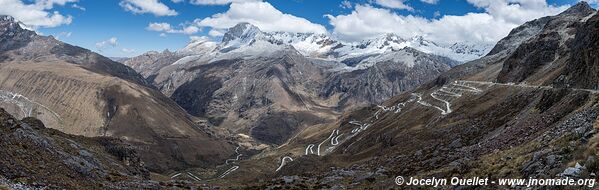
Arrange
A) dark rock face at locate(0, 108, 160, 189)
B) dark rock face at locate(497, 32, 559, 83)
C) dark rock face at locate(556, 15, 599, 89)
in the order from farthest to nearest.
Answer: dark rock face at locate(497, 32, 559, 83)
dark rock face at locate(556, 15, 599, 89)
dark rock face at locate(0, 108, 160, 189)

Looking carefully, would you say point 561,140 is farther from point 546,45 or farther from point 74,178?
point 546,45

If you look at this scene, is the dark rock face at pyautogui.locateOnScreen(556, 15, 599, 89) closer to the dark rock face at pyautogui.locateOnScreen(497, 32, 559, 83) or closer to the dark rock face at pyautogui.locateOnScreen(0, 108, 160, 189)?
the dark rock face at pyautogui.locateOnScreen(0, 108, 160, 189)

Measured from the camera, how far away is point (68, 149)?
5675 centimetres

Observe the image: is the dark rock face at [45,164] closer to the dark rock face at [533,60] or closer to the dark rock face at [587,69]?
the dark rock face at [587,69]

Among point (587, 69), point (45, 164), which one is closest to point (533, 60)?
point (587, 69)

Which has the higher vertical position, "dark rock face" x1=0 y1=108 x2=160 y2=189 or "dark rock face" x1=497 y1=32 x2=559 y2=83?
"dark rock face" x1=497 y1=32 x2=559 y2=83

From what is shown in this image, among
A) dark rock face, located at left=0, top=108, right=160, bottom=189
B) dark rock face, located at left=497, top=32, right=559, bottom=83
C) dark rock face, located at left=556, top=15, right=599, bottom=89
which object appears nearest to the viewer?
dark rock face, located at left=0, top=108, right=160, bottom=189

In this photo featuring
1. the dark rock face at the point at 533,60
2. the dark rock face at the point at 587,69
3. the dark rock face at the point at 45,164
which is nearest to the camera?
the dark rock face at the point at 45,164

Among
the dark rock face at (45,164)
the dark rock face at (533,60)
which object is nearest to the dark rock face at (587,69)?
the dark rock face at (45,164)

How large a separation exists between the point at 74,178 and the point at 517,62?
186 m

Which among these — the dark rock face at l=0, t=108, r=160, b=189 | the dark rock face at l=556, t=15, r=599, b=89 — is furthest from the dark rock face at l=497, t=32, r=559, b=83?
the dark rock face at l=0, t=108, r=160, b=189

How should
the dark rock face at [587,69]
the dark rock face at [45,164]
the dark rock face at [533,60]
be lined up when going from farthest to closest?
the dark rock face at [533,60], the dark rock face at [587,69], the dark rock face at [45,164]

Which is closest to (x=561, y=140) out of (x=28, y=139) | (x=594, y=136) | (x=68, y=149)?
(x=594, y=136)

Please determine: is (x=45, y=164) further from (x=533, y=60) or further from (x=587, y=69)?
(x=533, y=60)
